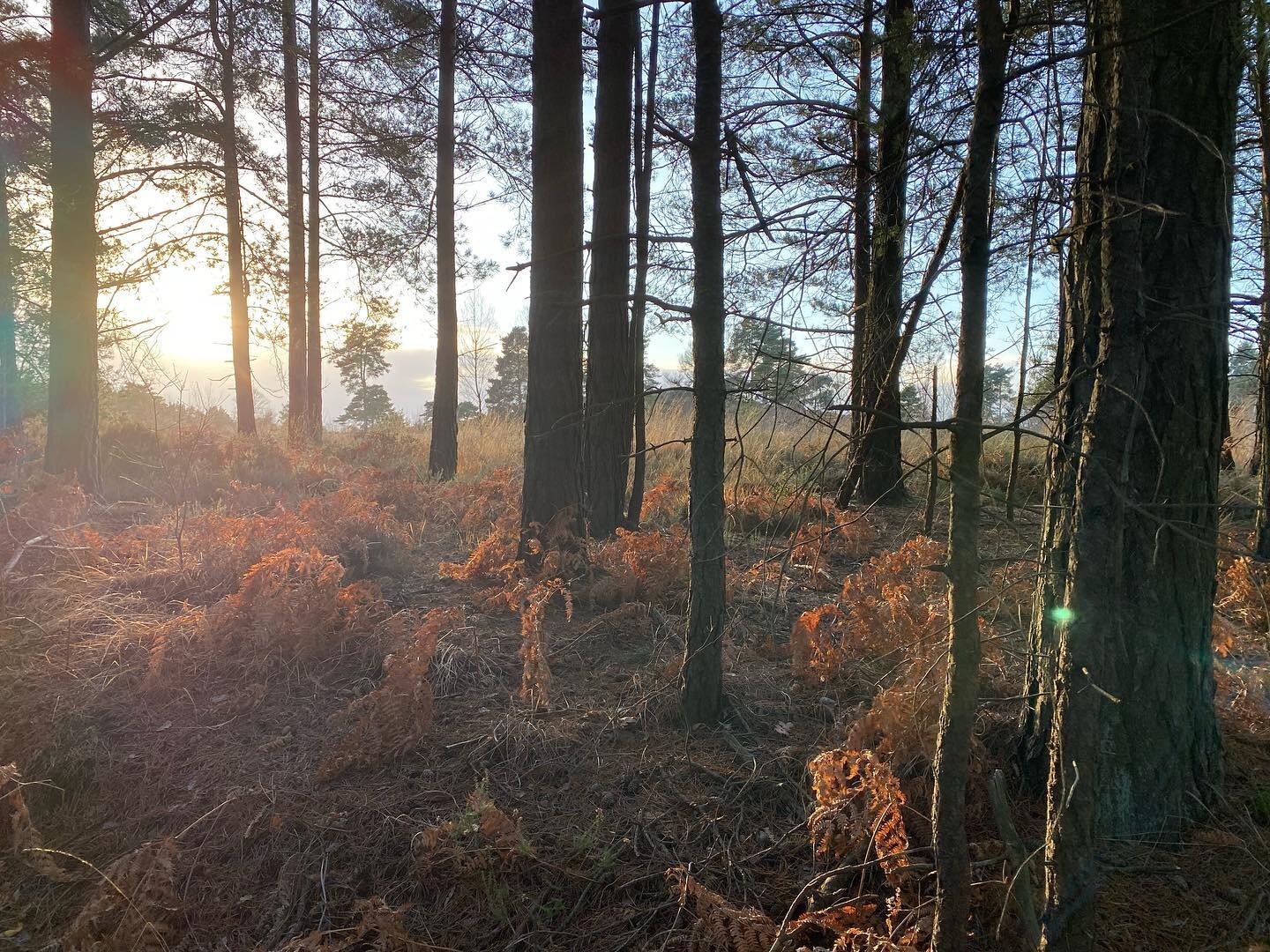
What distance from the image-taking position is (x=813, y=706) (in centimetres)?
308

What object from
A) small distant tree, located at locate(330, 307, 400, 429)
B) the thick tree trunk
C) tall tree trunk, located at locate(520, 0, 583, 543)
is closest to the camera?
the thick tree trunk

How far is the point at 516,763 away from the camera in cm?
277

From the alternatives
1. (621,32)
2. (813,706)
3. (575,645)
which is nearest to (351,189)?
(621,32)

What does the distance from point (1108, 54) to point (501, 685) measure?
331 centimetres

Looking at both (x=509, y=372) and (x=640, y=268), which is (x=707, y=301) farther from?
(x=509, y=372)

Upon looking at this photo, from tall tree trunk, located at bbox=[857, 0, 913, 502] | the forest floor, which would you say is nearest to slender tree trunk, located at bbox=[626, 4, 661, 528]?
the forest floor

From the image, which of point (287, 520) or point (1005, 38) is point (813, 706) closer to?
point (1005, 38)

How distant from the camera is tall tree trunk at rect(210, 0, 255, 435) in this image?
934cm

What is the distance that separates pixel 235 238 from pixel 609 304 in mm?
9385

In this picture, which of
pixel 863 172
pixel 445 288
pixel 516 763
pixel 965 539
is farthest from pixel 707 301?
pixel 445 288

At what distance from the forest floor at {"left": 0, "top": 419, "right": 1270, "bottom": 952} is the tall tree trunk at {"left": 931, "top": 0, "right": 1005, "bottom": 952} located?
204 millimetres

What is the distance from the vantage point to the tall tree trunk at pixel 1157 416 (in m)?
1.71

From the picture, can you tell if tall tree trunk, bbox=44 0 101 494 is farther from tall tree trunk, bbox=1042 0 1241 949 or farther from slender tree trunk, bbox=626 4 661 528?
tall tree trunk, bbox=1042 0 1241 949

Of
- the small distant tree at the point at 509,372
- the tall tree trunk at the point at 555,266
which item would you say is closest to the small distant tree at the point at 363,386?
the small distant tree at the point at 509,372
